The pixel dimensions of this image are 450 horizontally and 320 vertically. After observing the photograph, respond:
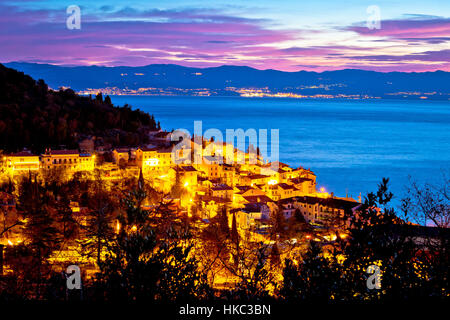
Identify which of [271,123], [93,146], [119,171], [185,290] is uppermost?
[271,123]

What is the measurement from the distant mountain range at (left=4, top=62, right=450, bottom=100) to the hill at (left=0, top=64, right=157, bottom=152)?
80.9 m

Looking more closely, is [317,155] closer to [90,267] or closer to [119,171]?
[119,171]

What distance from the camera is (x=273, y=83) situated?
191 meters

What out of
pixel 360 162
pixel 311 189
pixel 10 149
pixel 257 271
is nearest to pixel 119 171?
pixel 10 149

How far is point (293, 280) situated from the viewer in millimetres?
5004

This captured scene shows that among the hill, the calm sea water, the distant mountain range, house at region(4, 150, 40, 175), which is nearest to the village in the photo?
house at region(4, 150, 40, 175)

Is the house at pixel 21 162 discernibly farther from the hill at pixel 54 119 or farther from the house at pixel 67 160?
the hill at pixel 54 119

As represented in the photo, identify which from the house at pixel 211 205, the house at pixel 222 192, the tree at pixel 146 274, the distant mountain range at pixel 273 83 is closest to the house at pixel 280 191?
the house at pixel 222 192

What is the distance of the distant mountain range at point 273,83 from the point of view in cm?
14788

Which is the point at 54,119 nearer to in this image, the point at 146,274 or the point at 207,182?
the point at 207,182

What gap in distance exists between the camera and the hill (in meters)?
27.3

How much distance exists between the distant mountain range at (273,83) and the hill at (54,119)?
80.9m

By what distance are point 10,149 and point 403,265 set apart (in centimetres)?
2501

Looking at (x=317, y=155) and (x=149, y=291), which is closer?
(x=149, y=291)
